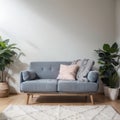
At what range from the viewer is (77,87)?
3656 mm

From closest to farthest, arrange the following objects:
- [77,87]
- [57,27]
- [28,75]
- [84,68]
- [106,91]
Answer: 1. [77,87]
2. [28,75]
3. [84,68]
4. [106,91]
5. [57,27]

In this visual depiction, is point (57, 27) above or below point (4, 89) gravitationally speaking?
above

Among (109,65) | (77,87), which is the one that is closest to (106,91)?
(109,65)

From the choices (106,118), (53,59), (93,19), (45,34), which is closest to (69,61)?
(53,59)

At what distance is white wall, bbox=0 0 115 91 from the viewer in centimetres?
459

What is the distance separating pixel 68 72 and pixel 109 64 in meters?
0.96

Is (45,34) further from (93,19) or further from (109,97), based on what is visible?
(109,97)

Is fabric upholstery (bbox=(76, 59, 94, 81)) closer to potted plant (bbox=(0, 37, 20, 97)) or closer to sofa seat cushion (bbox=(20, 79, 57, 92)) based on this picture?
sofa seat cushion (bbox=(20, 79, 57, 92))

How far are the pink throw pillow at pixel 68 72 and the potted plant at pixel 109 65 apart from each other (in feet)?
2.21

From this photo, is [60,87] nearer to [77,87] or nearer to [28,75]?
[77,87]

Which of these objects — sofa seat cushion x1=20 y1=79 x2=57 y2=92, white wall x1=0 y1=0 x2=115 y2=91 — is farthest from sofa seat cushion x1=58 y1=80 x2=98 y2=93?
white wall x1=0 y1=0 x2=115 y2=91

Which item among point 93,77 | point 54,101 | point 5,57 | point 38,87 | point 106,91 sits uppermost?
point 5,57

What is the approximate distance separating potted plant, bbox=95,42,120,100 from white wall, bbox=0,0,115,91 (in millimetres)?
350

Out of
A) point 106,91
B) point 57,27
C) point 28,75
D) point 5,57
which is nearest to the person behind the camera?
point 28,75
